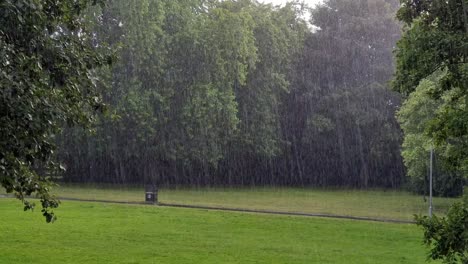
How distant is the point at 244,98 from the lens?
49.8 metres

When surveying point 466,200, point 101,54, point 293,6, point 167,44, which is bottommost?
point 466,200

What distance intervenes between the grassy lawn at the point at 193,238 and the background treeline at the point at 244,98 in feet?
55.4

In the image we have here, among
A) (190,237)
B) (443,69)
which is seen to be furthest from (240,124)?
(443,69)

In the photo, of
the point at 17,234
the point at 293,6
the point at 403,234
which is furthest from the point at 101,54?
the point at 293,6

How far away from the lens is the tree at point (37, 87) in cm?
674

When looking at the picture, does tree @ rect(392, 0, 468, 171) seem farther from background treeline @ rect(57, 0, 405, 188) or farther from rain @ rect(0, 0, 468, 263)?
background treeline @ rect(57, 0, 405, 188)

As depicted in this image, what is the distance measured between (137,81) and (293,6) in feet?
58.1

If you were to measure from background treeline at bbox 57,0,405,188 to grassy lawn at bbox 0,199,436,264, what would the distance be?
664 inches

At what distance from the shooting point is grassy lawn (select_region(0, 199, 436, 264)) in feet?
53.0

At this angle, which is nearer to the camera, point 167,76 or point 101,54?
point 101,54

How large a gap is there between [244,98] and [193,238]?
31.0 m

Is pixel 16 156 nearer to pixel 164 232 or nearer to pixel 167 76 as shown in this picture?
pixel 164 232

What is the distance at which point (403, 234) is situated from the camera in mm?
21125

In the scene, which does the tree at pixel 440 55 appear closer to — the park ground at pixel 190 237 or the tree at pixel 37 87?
the tree at pixel 37 87
